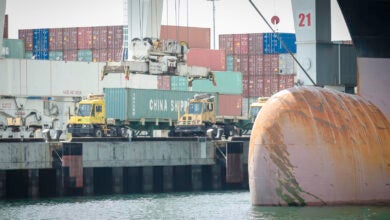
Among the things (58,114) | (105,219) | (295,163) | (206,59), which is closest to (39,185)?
(105,219)

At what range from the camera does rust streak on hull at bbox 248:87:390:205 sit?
45281 millimetres

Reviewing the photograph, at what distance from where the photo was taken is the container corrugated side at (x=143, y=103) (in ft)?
234

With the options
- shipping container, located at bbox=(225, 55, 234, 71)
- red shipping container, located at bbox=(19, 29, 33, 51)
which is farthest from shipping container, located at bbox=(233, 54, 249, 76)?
red shipping container, located at bbox=(19, 29, 33, 51)

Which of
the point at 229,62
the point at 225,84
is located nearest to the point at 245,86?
the point at 229,62

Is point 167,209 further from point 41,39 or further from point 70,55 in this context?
point 41,39

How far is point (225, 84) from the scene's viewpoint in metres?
86.0

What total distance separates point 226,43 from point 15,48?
650 inches

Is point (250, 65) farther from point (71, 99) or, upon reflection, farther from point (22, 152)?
point (22, 152)

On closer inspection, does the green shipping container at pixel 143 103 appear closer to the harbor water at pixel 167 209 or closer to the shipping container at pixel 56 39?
the harbor water at pixel 167 209

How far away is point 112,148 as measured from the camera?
5797cm

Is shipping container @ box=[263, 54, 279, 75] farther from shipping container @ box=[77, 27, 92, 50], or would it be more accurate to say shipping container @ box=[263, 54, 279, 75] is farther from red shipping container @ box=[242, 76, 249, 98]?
shipping container @ box=[77, 27, 92, 50]

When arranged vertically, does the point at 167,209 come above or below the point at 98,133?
below

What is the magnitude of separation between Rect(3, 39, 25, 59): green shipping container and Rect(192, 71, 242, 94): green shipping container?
15456 mm

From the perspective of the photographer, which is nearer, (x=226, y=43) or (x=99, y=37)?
(x=226, y=43)
